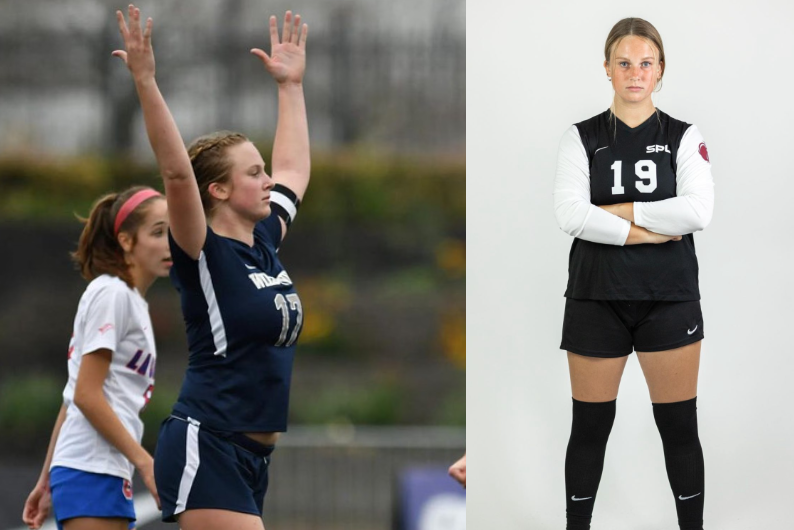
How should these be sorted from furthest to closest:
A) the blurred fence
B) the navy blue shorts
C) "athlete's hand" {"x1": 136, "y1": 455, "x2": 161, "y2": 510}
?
the blurred fence < "athlete's hand" {"x1": 136, "y1": 455, "x2": 161, "y2": 510} < the navy blue shorts

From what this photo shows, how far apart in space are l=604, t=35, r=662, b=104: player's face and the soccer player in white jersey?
1542 millimetres

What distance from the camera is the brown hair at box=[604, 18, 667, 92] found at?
326 cm

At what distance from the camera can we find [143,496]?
508 cm

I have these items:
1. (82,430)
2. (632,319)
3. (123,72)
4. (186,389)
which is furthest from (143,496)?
(123,72)

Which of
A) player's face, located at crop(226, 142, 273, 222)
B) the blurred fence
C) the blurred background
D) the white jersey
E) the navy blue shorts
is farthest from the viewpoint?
the blurred background

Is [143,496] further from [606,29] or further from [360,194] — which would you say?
[360,194]

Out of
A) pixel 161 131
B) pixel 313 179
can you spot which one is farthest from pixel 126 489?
pixel 313 179

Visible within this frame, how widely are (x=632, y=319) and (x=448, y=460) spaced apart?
438 centimetres

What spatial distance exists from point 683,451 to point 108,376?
1.85 m

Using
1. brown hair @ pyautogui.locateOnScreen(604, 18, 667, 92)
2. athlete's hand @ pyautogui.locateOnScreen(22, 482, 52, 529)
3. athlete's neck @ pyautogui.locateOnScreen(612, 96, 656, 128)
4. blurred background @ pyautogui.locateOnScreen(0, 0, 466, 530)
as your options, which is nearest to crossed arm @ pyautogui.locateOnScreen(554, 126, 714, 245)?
athlete's neck @ pyautogui.locateOnScreen(612, 96, 656, 128)

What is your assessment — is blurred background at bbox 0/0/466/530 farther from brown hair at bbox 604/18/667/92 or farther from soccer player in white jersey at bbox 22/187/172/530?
brown hair at bbox 604/18/667/92

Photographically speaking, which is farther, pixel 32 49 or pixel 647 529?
pixel 32 49

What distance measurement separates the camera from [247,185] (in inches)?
110

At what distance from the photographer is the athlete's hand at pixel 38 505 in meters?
3.29
